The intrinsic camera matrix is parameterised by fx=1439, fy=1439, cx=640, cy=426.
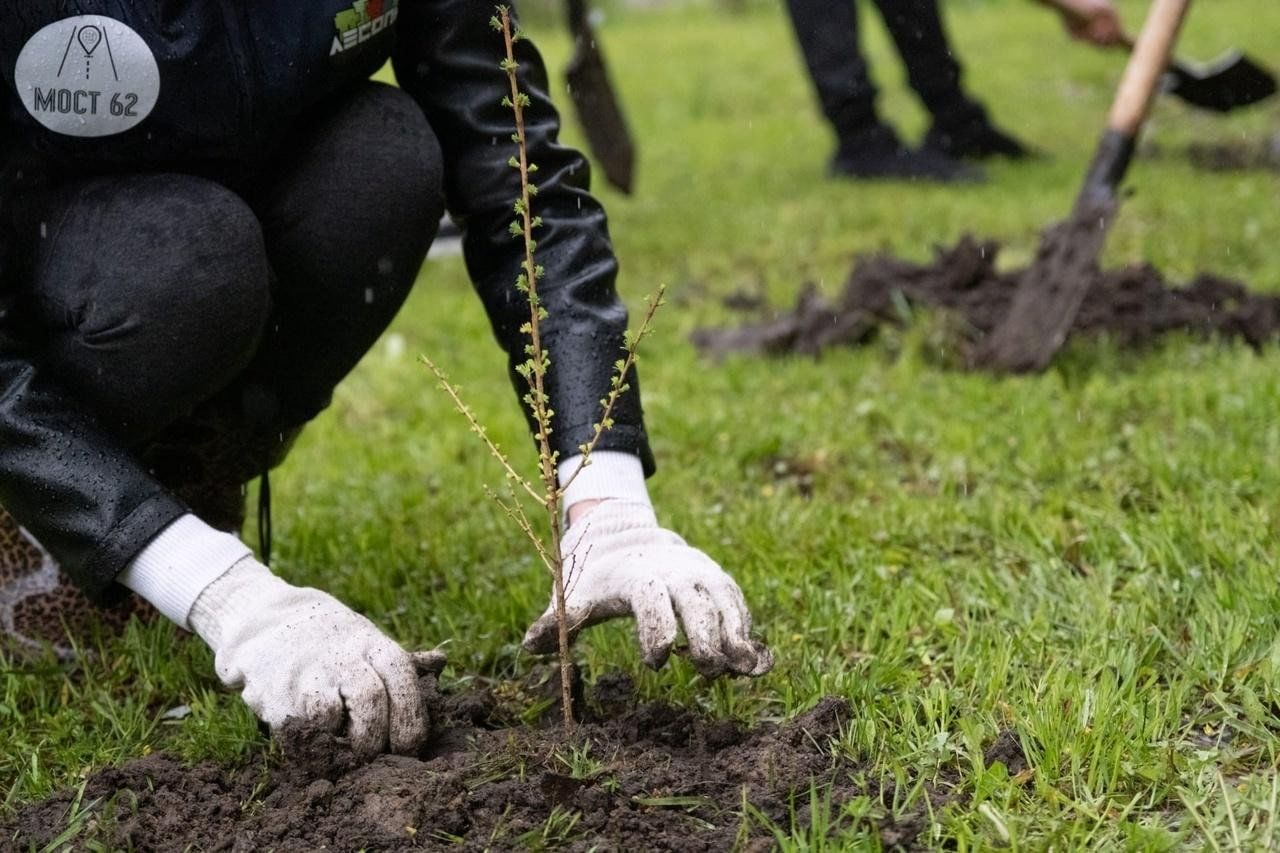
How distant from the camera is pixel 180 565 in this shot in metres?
1.84

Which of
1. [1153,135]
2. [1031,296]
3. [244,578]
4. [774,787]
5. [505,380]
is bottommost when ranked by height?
[1153,135]

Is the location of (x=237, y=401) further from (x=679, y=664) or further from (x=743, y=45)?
(x=743, y=45)

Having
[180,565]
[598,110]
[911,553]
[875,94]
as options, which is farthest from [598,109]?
[180,565]

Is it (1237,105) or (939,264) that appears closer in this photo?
(939,264)

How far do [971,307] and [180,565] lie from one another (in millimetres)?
2544

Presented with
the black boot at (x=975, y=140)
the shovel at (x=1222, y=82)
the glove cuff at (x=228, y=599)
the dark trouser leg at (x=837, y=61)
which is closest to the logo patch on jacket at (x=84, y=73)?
the glove cuff at (x=228, y=599)

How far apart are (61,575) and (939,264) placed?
2.64 meters

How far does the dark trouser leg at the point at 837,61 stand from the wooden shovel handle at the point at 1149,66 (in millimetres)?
2436

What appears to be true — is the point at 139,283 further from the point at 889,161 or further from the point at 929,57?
the point at 929,57

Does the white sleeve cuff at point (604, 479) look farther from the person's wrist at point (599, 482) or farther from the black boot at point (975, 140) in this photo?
the black boot at point (975, 140)

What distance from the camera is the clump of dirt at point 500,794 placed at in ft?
5.27

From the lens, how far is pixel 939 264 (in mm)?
4121

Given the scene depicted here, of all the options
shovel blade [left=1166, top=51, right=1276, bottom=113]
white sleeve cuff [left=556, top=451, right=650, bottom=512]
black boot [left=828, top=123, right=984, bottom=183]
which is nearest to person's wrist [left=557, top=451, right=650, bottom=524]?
white sleeve cuff [left=556, top=451, right=650, bottom=512]

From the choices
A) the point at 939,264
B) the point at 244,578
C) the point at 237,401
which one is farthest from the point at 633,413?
the point at 939,264
